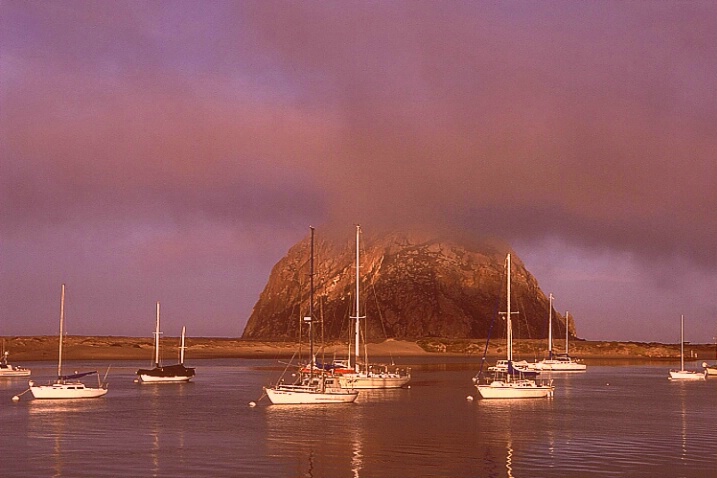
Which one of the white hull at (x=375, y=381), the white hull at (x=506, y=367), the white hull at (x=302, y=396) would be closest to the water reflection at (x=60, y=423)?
the white hull at (x=302, y=396)

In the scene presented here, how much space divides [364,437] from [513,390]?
98.6 ft

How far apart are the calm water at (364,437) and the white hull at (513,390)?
1.43m

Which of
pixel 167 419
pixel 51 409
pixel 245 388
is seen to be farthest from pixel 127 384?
pixel 167 419

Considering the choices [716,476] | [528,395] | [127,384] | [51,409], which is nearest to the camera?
[716,476]

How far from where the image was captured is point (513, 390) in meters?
77.8

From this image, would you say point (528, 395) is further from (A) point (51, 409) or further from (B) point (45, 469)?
(B) point (45, 469)

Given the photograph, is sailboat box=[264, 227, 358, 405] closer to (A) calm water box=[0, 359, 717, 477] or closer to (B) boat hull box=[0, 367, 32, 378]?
(A) calm water box=[0, 359, 717, 477]

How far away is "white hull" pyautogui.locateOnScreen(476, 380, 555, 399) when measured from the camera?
76688 millimetres

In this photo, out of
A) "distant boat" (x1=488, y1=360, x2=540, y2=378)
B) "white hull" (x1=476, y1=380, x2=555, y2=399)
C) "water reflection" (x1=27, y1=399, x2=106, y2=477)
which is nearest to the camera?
"water reflection" (x1=27, y1=399, x2=106, y2=477)

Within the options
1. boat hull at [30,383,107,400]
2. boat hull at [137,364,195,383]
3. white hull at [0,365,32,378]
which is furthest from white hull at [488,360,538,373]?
white hull at [0,365,32,378]

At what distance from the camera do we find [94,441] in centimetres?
4866

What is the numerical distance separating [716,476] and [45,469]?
27.4 m

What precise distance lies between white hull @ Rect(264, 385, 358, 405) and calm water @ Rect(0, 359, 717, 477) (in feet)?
2.21

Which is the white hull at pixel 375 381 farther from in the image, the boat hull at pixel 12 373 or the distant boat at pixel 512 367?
the boat hull at pixel 12 373
